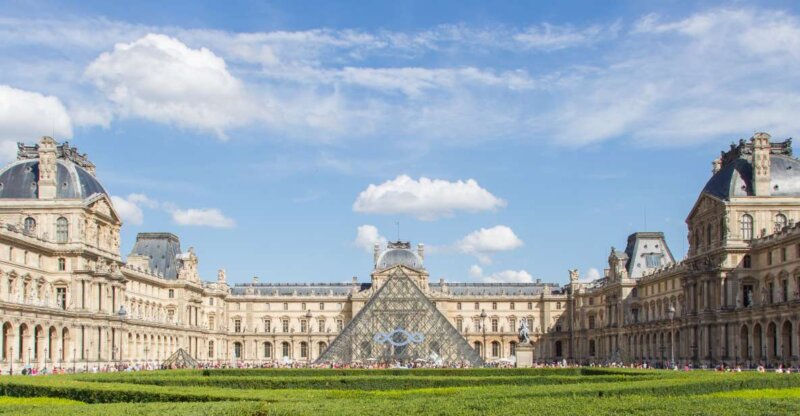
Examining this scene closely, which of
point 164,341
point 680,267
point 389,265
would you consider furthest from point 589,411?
point 389,265

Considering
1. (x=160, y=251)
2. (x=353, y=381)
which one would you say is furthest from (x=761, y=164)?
(x=160, y=251)

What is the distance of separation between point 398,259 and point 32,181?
54.6m

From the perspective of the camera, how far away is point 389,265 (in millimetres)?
112500

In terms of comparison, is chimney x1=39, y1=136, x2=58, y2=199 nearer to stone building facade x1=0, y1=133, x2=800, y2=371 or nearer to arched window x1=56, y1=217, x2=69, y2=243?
stone building facade x1=0, y1=133, x2=800, y2=371

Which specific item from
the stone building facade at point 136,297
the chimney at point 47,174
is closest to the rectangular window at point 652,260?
the stone building facade at point 136,297

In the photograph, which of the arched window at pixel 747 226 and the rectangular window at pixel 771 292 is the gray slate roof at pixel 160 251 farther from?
the rectangular window at pixel 771 292

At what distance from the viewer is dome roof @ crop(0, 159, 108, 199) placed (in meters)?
64.9

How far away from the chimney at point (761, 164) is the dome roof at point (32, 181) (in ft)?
143

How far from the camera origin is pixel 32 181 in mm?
65125

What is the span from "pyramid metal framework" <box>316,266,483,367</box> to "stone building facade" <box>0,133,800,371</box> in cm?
1517

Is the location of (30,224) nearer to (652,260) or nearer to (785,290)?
(785,290)

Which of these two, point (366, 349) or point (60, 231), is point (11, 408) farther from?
point (366, 349)

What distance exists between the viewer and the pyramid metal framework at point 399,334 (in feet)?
230

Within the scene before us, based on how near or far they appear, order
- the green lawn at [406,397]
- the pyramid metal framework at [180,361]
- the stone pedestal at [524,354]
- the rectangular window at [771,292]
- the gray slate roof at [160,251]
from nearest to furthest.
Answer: the green lawn at [406,397]
the rectangular window at [771,292]
the stone pedestal at [524,354]
the pyramid metal framework at [180,361]
the gray slate roof at [160,251]
